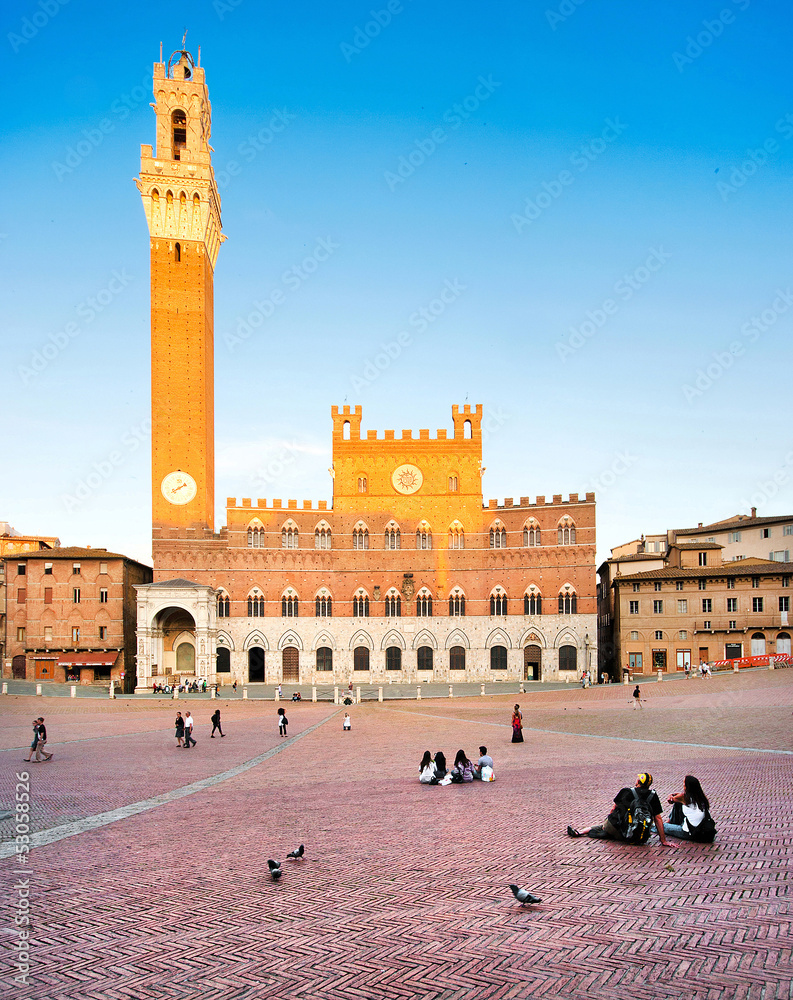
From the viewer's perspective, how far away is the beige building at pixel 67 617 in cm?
5084

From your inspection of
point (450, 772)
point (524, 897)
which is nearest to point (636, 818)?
point (524, 897)

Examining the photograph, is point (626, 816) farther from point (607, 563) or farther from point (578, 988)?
point (607, 563)

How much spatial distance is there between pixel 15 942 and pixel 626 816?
727 centimetres

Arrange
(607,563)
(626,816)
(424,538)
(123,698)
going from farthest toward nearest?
(607,563) < (424,538) < (123,698) < (626,816)

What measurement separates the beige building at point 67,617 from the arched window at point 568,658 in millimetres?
29328

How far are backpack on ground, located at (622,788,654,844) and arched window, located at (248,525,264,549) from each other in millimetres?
43346

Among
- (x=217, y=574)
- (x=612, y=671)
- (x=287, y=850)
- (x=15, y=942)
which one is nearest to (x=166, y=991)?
(x=15, y=942)

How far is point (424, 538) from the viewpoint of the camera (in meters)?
53.4

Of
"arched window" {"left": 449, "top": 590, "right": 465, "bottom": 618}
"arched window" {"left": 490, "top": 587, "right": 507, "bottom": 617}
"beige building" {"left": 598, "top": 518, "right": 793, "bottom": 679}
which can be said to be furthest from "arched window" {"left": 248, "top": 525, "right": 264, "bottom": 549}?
"beige building" {"left": 598, "top": 518, "right": 793, "bottom": 679}

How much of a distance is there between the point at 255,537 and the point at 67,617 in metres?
13.9

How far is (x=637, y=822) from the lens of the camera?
9.90m

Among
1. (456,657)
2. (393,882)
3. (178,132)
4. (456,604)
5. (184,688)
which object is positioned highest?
(178,132)

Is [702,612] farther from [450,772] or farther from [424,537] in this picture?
[450,772]

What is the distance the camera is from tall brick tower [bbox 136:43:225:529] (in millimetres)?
51531
